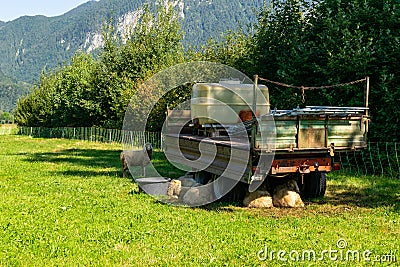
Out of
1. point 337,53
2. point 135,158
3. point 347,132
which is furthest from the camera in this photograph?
point 337,53

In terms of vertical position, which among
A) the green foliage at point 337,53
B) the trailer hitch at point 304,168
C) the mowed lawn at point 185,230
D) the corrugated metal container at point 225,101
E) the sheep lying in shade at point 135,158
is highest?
the green foliage at point 337,53

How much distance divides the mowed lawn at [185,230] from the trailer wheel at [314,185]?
382mm

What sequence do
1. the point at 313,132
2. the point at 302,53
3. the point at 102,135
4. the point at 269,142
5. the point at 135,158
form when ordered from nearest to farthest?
the point at 269,142 → the point at 313,132 → the point at 135,158 → the point at 302,53 → the point at 102,135

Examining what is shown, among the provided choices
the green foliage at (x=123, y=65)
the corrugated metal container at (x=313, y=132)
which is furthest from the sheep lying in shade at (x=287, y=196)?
the green foliage at (x=123, y=65)

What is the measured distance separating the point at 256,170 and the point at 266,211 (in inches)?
44.0

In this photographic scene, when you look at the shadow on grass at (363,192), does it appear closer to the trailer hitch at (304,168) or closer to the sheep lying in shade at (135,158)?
the trailer hitch at (304,168)

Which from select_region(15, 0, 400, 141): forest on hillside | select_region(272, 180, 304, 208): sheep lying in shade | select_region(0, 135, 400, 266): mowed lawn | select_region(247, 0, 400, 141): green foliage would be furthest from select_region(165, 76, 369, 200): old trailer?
select_region(15, 0, 400, 141): forest on hillside

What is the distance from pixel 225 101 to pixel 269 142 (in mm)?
3885

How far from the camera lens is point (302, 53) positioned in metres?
21.2

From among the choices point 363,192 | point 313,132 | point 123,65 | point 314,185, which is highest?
point 123,65

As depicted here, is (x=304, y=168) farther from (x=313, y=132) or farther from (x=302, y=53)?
(x=302, y=53)

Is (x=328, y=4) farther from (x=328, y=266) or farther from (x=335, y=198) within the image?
(x=328, y=266)

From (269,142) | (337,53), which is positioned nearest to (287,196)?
(269,142)

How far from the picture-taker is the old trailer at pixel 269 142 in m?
10.0
